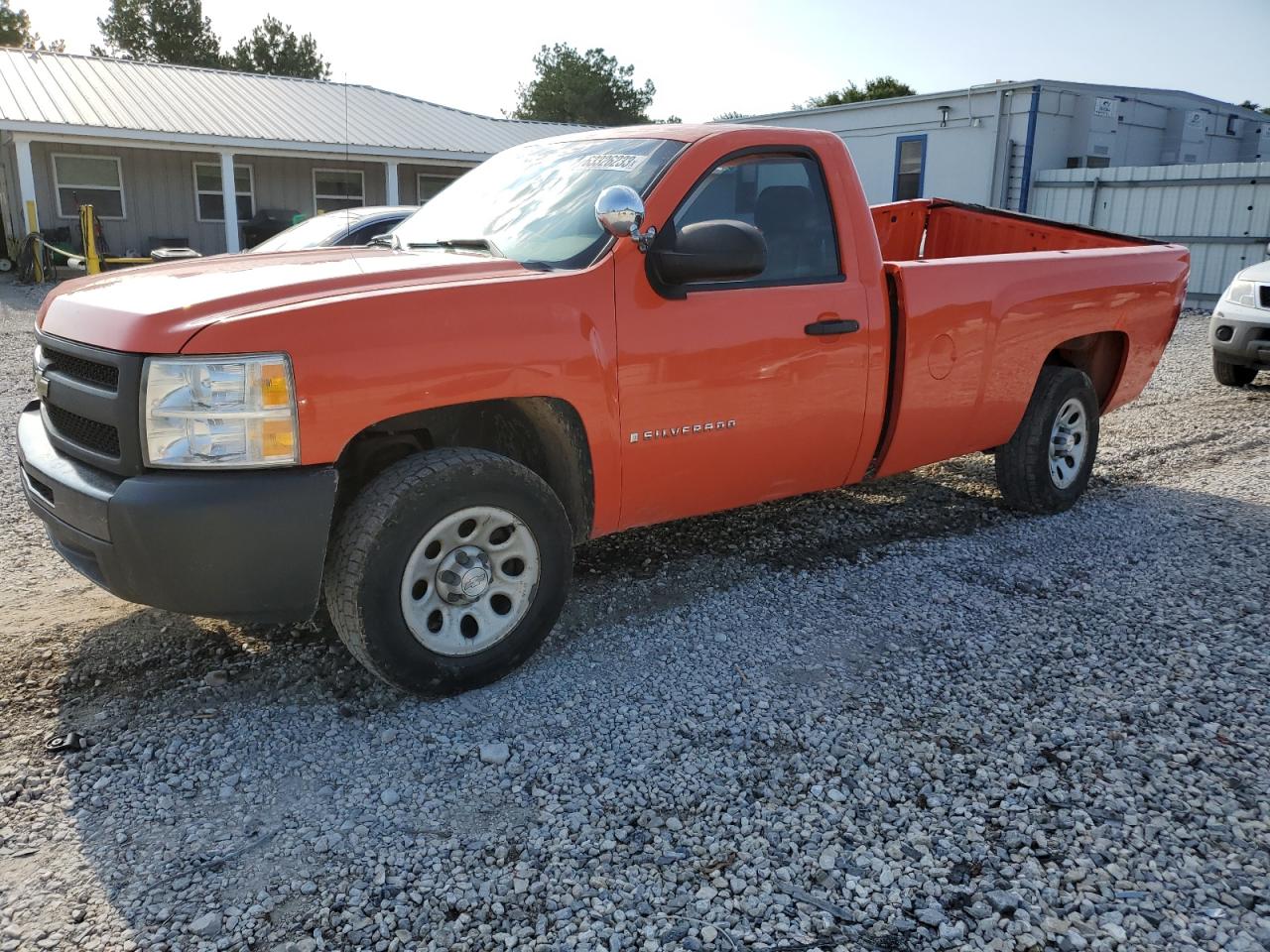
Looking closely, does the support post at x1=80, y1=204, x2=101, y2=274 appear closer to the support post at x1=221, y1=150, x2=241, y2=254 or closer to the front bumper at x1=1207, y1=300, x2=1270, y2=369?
the support post at x1=221, y1=150, x2=241, y2=254

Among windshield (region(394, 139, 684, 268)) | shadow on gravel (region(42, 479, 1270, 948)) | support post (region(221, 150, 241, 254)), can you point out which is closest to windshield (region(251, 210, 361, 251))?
windshield (region(394, 139, 684, 268))

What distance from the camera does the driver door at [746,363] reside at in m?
3.72

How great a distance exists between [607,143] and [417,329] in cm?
157

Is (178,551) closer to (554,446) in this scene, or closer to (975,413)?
(554,446)

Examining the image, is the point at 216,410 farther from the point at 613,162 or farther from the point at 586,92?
the point at 586,92

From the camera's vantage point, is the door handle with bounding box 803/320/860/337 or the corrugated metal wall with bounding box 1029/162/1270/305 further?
the corrugated metal wall with bounding box 1029/162/1270/305

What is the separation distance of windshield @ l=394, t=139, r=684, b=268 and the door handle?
0.90 meters

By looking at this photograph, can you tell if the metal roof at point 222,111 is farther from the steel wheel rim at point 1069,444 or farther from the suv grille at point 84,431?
the suv grille at point 84,431

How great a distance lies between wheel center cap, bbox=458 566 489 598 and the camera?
3414 millimetres

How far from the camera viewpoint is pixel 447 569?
3.40 m

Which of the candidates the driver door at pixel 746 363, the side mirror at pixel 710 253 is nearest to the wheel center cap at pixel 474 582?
the driver door at pixel 746 363

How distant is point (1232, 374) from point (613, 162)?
8.51 metres

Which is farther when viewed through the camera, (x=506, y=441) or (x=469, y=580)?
(x=506, y=441)

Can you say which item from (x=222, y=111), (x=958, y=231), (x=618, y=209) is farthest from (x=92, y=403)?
(x=222, y=111)
